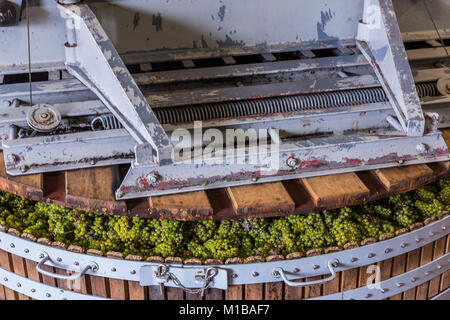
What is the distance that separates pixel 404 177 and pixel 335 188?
1.22 feet

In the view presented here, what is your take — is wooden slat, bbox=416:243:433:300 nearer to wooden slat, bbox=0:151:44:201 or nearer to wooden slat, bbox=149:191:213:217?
wooden slat, bbox=149:191:213:217

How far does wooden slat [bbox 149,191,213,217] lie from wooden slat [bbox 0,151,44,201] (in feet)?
1.71

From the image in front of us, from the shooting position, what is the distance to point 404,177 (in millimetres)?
3076

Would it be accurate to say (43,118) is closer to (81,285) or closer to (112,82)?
(112,82)

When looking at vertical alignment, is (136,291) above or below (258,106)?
below

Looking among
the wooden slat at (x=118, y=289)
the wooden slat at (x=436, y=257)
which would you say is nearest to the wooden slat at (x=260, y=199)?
the wooden slat at (x=118, y=289)

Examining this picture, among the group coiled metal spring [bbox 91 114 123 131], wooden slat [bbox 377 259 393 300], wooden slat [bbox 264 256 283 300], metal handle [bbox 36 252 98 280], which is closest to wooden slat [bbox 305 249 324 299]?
wooden slat [bbox 264 256 283 300]

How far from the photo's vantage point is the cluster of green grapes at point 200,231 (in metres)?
2.97

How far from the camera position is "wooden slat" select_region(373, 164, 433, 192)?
3047 mm

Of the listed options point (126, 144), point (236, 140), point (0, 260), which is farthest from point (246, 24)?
point (0, 260)

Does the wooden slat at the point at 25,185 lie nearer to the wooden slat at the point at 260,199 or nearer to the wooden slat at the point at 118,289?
the wooden slat at the point at 118,289

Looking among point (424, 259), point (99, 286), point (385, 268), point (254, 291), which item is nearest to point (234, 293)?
point (254, 291)

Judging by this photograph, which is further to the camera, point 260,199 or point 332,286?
point 332,286

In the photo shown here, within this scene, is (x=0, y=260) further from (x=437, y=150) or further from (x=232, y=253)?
(x=437, y=150)
